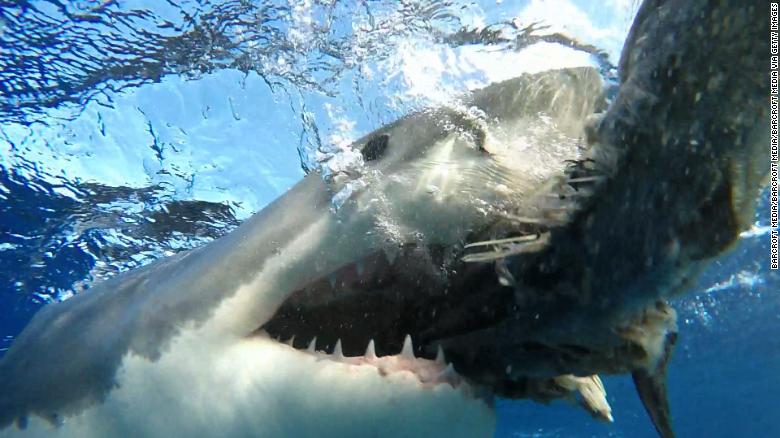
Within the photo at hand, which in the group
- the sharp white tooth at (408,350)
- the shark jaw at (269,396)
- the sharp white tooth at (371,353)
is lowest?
the shark jaw at (269,396)

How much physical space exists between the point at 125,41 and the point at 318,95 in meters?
2.20

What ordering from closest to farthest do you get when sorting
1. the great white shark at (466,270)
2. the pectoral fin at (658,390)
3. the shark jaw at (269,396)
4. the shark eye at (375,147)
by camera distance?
the great white shark at (466,270)
the pectoral fin at (658,390)
the shark jaw at (269,396)
the shark eye at (375,147)

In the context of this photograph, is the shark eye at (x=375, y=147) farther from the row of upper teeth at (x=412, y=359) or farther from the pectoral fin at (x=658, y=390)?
the pectoral fin at (x=658, y=390)

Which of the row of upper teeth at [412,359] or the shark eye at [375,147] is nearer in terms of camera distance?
the row of upper teeth at [412,359]

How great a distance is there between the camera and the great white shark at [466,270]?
4.40 ft

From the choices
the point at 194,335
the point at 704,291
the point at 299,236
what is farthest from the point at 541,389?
the point at 704,291

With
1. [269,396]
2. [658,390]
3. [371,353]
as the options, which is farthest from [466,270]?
[269,396]

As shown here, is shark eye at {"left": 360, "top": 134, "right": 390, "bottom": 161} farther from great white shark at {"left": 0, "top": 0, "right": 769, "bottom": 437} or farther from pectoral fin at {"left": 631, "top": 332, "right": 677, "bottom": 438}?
pectoral fin at {"left": 631, "top": 332, "right": 677, "bottom": 438}

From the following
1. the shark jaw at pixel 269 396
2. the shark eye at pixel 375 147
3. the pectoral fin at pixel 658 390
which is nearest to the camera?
the pectoral fin at pixel 658 390

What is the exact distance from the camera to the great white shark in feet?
4.40

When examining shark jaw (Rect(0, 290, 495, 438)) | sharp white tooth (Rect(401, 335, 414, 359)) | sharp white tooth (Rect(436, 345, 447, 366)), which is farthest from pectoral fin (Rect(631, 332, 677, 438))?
sharp white tooth (Rect(401, 335, 414, 359))

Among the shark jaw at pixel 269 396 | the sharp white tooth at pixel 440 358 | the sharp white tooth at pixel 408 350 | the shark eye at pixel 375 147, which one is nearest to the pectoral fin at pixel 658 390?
the shark jaw at pixel 269 396

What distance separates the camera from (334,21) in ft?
18.6

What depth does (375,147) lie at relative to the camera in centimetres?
218
